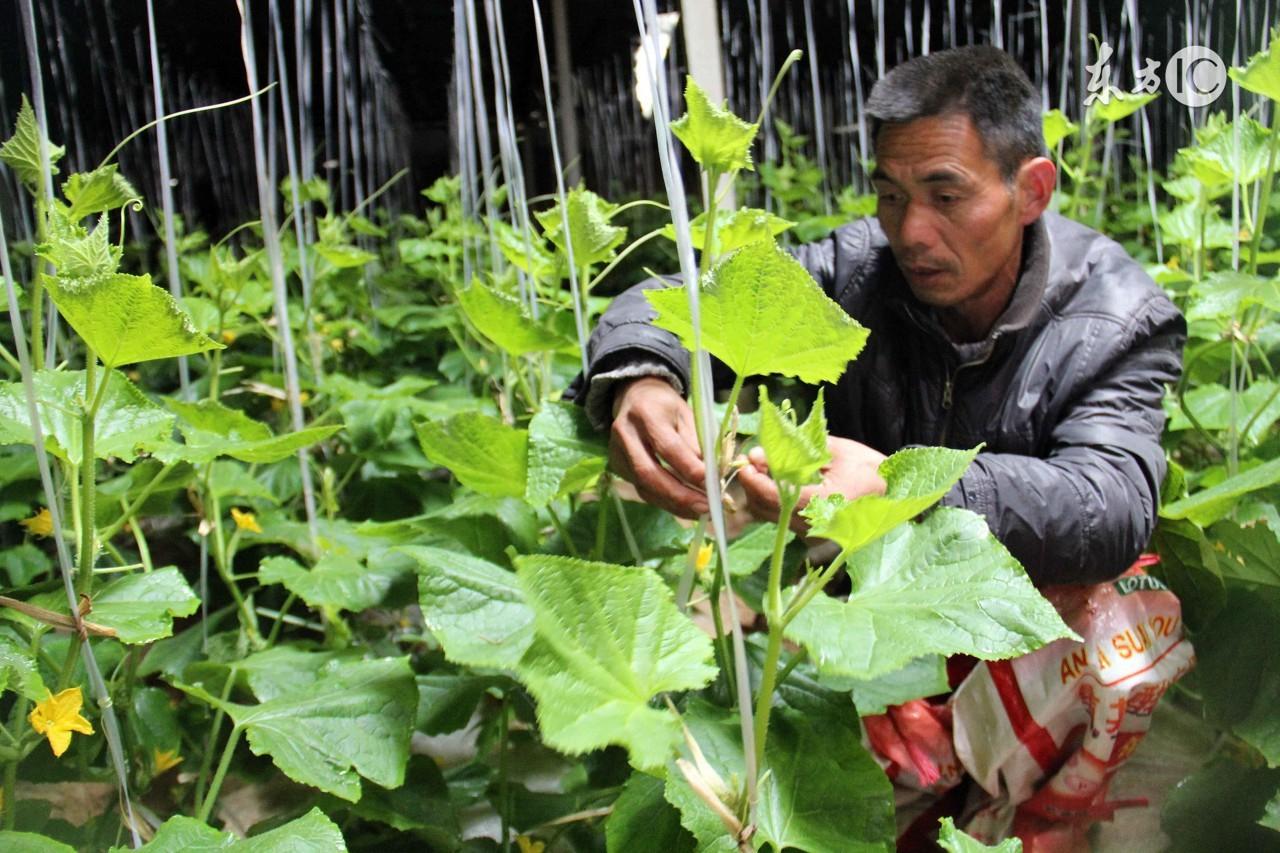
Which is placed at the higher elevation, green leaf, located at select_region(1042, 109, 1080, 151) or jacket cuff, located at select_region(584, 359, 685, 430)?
green leaf, located at select_region(1042, 109, 1080, 151)

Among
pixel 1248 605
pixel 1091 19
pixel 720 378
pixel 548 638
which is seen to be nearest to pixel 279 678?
pixel 548 638

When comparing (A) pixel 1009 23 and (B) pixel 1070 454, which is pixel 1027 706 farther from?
(A) pixel 1009 23

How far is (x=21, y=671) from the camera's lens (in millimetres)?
574

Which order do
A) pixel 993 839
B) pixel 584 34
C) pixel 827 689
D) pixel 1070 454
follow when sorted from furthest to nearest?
pixel 584 34, pixel 993 839, pixel 1070 454, pixel 827 689

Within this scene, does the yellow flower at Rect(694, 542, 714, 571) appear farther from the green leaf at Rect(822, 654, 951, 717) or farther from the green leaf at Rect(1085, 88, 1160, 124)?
the green leaf at Rect(1085, 88, 1160, 124)

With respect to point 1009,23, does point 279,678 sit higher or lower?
lower

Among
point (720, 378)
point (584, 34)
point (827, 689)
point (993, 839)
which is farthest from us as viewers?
point (584, 34)

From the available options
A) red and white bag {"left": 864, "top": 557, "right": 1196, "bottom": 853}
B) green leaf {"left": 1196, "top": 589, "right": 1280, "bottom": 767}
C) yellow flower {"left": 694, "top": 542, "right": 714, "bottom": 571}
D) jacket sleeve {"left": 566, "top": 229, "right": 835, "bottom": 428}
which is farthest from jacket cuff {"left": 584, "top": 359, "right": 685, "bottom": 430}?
green leaf {"left": 1196, "top": 589, "right": 1280, "bottom": 767}

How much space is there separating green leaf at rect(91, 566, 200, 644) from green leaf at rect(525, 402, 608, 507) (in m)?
0.24

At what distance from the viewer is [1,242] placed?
51 cm

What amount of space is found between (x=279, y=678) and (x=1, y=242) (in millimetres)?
421

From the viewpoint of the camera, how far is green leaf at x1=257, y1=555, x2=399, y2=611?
835mm

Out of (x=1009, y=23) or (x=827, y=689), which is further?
(x=1009, y=23)

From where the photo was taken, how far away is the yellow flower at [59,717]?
58cm
